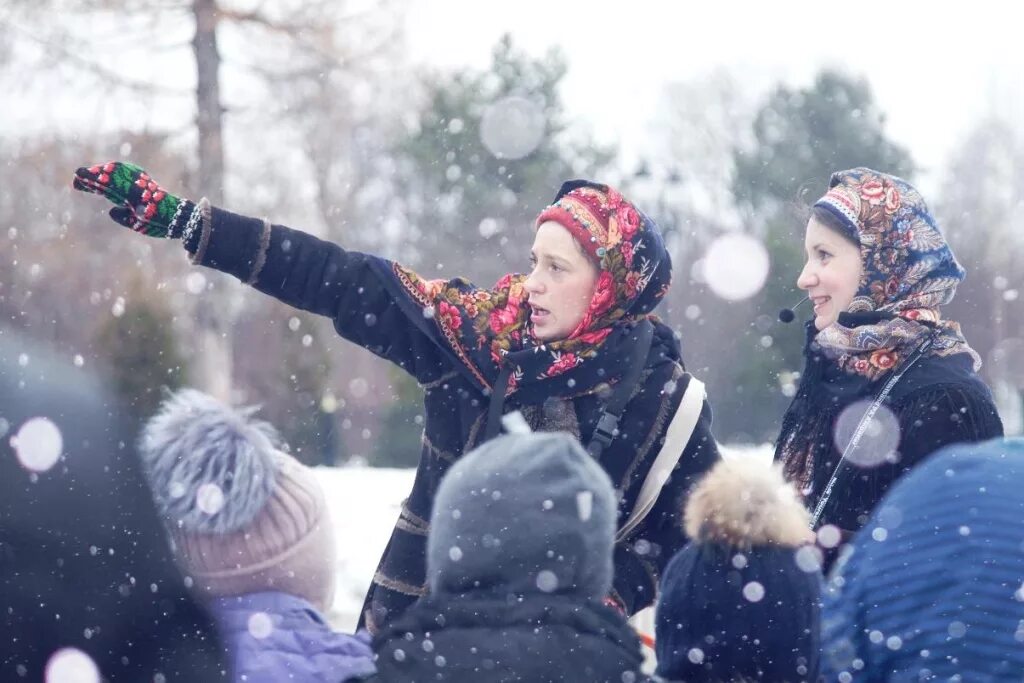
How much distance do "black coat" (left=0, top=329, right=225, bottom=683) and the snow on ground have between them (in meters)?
2.84

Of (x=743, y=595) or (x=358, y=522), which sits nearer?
(x=743, y=595)

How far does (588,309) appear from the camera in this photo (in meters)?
2.68

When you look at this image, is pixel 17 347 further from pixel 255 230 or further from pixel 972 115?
pixel 972 115

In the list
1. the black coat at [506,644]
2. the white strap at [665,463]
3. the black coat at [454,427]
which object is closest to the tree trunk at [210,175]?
the black coat at [454,427]

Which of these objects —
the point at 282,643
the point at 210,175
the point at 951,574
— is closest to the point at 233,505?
the point at 282,643

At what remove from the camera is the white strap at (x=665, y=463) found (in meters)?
2.58

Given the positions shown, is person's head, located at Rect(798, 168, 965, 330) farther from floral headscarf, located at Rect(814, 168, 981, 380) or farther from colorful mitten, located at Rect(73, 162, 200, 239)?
colorful mitten, located at Rect(73, 162, 200, 239)

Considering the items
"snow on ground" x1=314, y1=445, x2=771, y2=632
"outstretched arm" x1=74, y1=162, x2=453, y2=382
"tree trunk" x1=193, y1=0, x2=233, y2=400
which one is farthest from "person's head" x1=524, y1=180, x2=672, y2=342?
"tree trunk" x1=193, y1=0, x2=233, y2=400

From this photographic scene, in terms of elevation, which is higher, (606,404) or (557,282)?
(557,282)

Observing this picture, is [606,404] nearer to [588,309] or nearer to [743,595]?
[588,309]

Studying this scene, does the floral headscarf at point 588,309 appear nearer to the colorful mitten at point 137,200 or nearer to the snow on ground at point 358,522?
the colorful mitten at point 137,200

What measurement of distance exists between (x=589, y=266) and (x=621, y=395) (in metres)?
0.33

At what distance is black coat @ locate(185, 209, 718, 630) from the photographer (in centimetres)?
252

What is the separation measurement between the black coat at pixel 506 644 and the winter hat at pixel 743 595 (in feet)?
0.39
